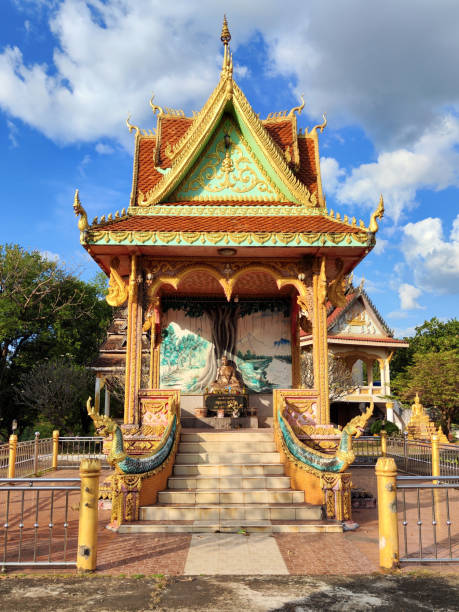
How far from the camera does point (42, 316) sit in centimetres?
3288

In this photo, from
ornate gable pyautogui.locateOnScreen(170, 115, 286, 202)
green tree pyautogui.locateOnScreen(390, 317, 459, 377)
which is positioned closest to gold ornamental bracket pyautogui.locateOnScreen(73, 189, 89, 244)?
ornate gable pyautogui.locateOnScreen(170, 115, 286, 202)

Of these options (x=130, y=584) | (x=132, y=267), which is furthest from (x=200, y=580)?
(x=132, y=267)

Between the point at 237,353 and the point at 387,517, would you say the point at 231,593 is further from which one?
the point at 237,353

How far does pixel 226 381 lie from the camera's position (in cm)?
1323

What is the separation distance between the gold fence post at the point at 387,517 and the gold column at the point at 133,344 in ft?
17.1

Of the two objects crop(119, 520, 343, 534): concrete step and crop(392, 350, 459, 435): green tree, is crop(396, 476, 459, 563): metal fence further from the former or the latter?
crop(392, 350, 459, 435): green tree

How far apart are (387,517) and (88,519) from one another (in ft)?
11.8

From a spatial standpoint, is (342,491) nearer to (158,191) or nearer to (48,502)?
(48,502)

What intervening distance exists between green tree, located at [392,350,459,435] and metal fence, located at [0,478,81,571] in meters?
23.5

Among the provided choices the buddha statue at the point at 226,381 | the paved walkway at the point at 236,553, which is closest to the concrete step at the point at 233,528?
the paved walkway at the point at 236,553

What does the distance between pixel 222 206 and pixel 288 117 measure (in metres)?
4.53

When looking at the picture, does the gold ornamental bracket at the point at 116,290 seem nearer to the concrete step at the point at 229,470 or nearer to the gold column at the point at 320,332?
the concrete step at the point at 229,470

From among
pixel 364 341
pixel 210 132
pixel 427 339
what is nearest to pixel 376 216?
pixel 210 132

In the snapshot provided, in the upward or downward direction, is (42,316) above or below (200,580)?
above
